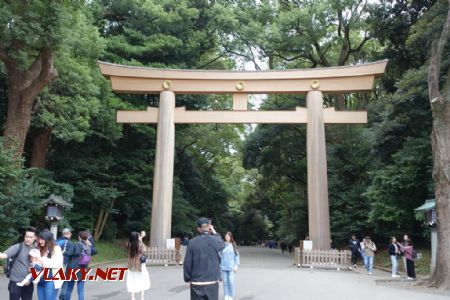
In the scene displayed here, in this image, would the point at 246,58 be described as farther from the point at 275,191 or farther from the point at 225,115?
the point at 275,191

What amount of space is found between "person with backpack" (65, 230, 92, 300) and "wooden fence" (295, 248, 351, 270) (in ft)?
34.7

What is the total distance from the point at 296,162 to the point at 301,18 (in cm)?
983

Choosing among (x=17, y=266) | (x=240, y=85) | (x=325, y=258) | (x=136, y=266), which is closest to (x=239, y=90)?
(x=240, y=85)

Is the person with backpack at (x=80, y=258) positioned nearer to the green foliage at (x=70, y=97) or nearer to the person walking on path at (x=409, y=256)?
the person walking on path at (x=409, y=256)

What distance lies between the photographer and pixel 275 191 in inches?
1537

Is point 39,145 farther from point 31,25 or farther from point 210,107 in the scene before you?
point 210,107

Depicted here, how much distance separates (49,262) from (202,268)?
2.43 meters

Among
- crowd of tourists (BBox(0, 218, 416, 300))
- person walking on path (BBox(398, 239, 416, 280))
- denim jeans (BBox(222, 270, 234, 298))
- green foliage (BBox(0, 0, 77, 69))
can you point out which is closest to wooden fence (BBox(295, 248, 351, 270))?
person walking on path (BBox(398, 239, 416, 280))

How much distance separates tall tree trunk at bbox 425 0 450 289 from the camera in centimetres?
1092

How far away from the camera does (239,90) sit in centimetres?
1928

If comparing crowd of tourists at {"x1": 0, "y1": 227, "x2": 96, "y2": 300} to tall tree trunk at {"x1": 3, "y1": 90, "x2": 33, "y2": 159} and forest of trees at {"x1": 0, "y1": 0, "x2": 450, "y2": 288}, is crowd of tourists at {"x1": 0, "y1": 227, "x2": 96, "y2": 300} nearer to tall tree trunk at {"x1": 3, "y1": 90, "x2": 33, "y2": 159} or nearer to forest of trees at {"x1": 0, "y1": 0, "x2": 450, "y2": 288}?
forest of trees at {"x1": 0, "y1": 0, "x2": 450, "y2": 288}

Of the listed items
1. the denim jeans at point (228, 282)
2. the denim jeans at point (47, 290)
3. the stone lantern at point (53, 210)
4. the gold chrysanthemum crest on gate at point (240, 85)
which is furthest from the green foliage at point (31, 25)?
the denim jeans at point (228, 282)

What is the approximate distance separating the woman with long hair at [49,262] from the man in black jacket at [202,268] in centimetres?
221

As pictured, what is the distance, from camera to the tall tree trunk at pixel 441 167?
1092 cm
